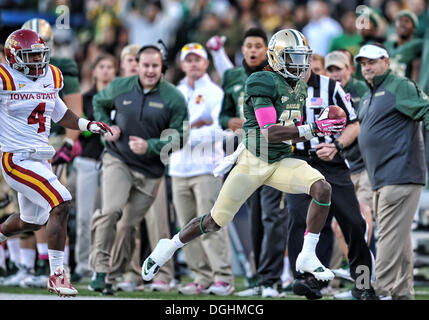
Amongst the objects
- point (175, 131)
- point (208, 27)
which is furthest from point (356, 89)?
point (208, 27)

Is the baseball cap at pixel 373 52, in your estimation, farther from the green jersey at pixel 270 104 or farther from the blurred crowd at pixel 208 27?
the blurred crowd at pixel 208 27

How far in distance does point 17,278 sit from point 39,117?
8.63ft

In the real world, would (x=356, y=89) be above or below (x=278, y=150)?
above

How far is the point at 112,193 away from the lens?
8594 millimetres

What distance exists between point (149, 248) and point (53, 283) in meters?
2.57

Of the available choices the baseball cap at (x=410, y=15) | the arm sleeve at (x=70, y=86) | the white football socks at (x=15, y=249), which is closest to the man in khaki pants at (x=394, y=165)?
the baseball cap at (x=410, y=15)

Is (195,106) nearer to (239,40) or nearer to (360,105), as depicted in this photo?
(360,105)

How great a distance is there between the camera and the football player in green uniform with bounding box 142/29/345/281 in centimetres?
696

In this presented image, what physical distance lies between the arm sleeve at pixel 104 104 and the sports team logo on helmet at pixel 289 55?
7.11ft

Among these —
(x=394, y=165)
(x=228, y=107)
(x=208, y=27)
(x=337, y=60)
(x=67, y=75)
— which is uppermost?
(x=208, y=27)

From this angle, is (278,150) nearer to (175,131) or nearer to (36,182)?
(175,131)

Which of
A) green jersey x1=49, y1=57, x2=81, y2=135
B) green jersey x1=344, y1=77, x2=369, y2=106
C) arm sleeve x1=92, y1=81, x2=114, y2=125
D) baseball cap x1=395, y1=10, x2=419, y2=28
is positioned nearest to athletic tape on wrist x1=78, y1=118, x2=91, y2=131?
arm sleeve x1=92, y1=81, x2=114, y2=125

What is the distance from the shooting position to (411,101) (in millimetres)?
7816
